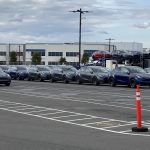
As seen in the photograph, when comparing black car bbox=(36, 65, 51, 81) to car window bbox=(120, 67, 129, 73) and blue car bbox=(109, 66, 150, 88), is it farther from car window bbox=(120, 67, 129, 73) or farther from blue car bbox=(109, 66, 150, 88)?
car window bbox=(120, 67, 129, 73)

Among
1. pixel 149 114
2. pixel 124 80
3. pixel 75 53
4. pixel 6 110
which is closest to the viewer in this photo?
pixel 149 114

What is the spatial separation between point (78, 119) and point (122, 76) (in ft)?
72.0

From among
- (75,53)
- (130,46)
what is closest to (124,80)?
(75,53)

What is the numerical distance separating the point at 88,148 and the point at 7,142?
6.01ft

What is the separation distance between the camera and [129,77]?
1432 inches

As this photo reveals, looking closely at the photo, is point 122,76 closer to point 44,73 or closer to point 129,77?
point 129,77

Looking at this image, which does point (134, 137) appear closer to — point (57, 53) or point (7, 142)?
point (7, 142)

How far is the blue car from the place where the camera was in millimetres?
35500

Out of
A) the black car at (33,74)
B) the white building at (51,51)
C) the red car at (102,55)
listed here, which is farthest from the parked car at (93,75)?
the white building at (51,51)

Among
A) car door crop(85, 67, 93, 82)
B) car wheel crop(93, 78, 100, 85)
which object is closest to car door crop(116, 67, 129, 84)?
car wheel crop(93, 78, 100, 85)

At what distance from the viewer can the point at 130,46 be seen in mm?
162125

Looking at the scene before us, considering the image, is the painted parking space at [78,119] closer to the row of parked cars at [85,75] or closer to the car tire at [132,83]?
the car tire at [132,83]

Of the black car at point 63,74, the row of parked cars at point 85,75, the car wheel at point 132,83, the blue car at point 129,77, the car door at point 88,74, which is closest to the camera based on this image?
the blue car at point 129,77

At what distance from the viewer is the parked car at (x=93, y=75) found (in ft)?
129
